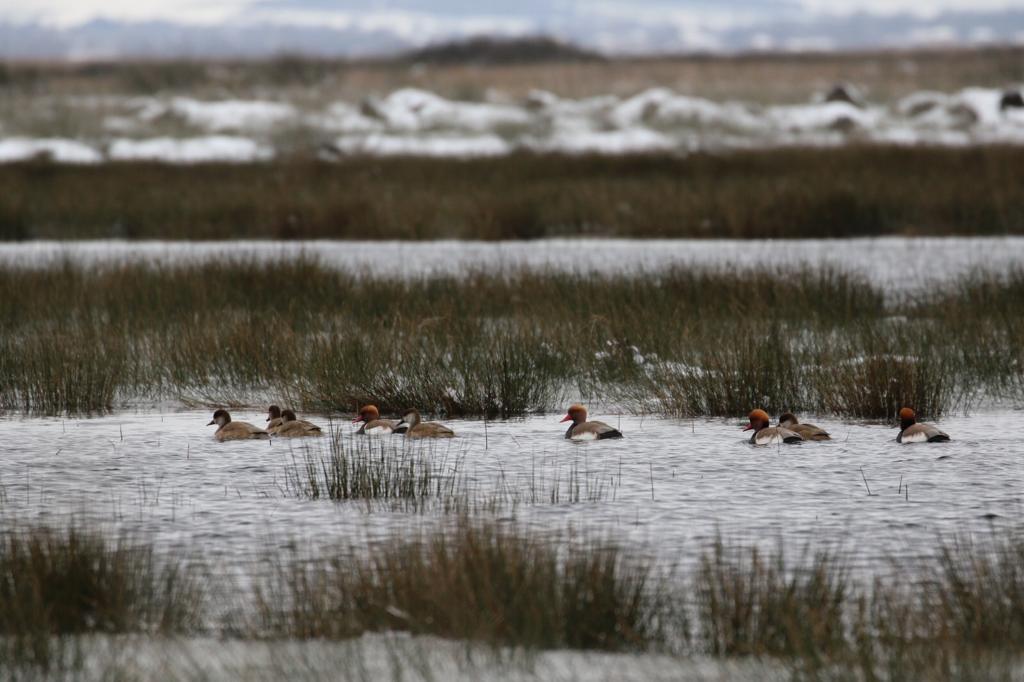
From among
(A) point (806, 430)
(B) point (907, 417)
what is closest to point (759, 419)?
(A) point (806, 430)

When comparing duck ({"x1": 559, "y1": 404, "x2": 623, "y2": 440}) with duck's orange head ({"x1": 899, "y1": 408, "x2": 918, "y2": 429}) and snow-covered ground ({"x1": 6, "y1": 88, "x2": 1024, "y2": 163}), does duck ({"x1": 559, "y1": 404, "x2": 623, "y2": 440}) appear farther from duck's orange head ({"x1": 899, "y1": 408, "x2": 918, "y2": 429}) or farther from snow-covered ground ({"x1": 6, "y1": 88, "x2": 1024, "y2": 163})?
snow-covered ground ({"x1": 6, "y1": 88, "x2": 1024, "y2": 163})

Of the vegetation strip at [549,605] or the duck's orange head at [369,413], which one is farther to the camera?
the duck's orange head at [369,413]

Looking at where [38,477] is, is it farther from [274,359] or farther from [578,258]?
[578,258]

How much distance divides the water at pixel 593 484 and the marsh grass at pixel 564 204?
9766 mm

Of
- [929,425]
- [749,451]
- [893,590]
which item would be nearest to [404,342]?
[749,451]

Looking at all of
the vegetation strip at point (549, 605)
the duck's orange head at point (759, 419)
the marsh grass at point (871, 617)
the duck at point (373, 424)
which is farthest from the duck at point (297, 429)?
the marsh grass at point (871, 617)

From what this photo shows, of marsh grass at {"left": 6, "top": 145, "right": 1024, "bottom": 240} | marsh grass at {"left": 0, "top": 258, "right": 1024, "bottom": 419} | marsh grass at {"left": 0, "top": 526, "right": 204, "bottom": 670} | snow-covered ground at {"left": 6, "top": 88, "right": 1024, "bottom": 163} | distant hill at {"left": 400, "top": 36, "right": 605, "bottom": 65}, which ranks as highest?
distant hill at {"left": 400, "top": 36, "right": 605, "bottom": 65}

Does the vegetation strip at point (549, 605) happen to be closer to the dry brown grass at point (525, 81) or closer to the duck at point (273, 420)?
the duck at point (273, 420)

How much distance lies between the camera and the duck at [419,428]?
7281 mm

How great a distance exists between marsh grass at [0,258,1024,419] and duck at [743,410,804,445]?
38.9 inches

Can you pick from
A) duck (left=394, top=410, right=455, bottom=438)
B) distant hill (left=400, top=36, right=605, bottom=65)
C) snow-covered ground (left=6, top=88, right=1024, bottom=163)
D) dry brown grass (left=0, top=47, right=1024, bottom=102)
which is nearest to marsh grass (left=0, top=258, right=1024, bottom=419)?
duck (left=394, top=410, right=455, bottom=438)

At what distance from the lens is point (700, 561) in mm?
4816

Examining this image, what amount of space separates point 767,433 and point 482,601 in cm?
309

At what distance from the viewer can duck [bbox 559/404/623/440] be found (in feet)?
23.2
